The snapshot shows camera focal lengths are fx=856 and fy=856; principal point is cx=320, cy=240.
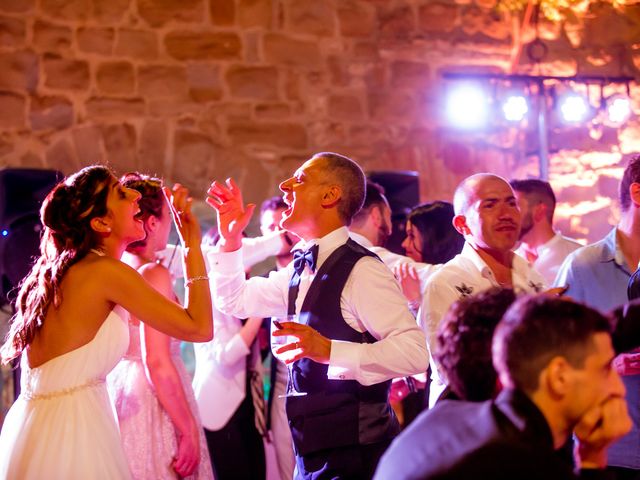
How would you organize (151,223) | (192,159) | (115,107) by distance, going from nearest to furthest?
(151,223), (115,107), (192,159)

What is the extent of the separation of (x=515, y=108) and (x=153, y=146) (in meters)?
2.55

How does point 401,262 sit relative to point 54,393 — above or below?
above

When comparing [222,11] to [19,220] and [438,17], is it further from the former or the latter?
[19,220]

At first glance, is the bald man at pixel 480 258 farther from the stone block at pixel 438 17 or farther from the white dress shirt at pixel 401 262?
the stone block at pixel 438 17

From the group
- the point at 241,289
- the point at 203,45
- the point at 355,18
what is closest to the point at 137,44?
the point at 203,45

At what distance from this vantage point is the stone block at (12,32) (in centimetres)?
545

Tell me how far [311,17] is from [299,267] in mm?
3616

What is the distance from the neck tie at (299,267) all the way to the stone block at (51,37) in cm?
343

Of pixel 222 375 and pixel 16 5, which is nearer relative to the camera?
pixel 222 375

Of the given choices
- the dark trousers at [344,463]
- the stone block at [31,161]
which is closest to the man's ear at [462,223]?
the dark trousers at [344,463]

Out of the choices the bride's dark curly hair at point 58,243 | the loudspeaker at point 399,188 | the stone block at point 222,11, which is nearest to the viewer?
the bride's dark curly hair at point 58,243

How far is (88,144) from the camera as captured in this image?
5.58 m

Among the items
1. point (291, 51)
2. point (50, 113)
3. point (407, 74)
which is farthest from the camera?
point (407, 74)

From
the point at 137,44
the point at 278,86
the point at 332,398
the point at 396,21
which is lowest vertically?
the point at 332,398
